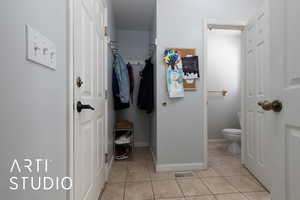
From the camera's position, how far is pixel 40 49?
1.90 ft

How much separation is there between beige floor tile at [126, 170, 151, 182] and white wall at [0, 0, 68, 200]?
1178mm

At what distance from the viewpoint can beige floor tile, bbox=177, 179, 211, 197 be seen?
160 centimetres

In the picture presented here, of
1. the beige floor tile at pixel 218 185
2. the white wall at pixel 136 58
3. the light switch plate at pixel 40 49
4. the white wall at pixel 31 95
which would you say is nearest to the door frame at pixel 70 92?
the white wall at pixel 31 95

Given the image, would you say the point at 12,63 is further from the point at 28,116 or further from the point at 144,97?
the point at 144,97

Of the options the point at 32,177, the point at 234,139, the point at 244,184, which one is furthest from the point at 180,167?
the point at 32,177

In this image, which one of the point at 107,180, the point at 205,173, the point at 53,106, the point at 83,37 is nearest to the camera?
the point at 53,106

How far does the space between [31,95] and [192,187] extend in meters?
1.75

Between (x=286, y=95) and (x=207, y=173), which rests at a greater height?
(x=286, y=95)

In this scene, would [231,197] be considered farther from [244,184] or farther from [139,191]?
[139,191]

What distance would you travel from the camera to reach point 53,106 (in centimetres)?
70

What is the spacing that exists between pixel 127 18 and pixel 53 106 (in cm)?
259

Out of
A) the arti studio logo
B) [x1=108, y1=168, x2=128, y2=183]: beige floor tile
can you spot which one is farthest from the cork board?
the arti studio logo

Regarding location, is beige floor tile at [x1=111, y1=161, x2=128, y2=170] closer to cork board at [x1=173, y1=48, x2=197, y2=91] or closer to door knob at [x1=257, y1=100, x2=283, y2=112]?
cork board at [x1=173, y1=48, x2=197, y2=91]

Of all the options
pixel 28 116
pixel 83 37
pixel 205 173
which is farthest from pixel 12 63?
pixel 205 173
